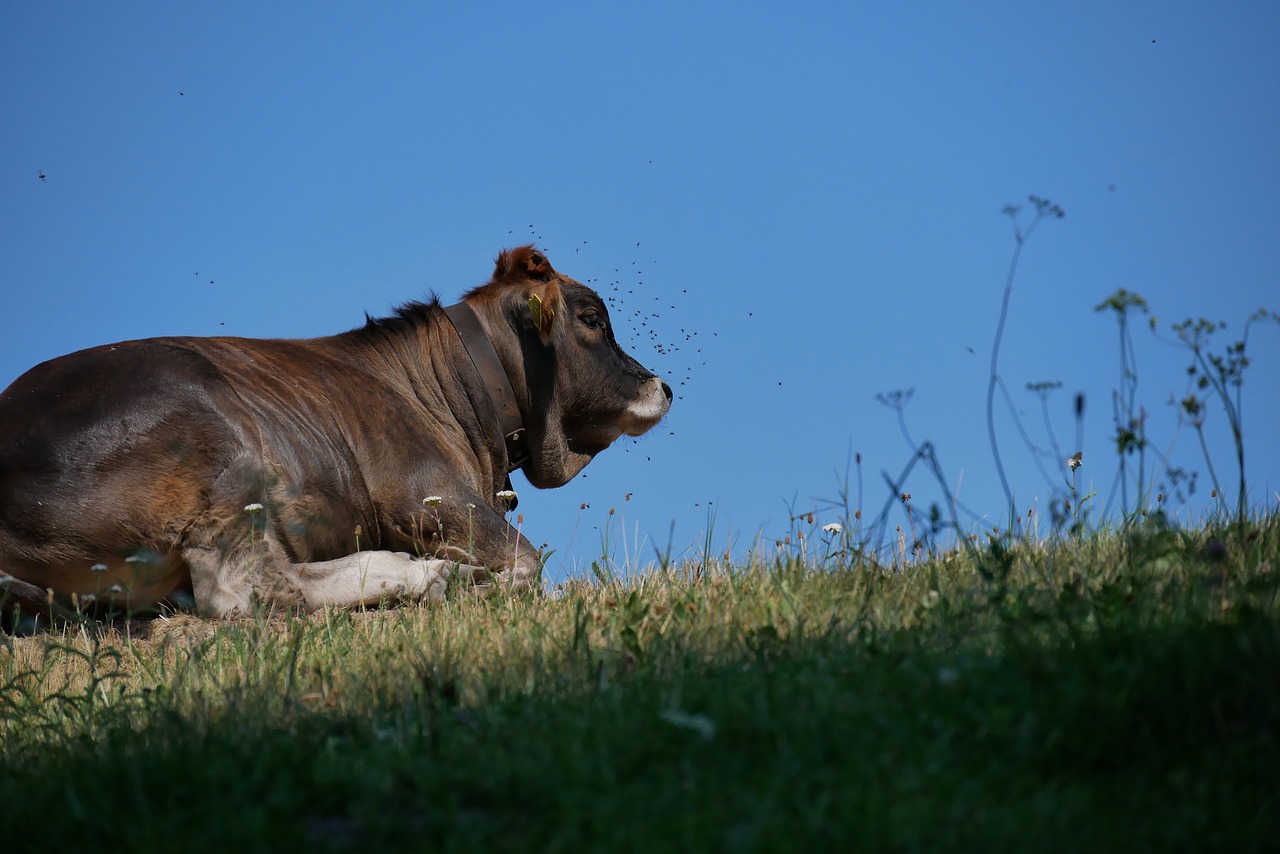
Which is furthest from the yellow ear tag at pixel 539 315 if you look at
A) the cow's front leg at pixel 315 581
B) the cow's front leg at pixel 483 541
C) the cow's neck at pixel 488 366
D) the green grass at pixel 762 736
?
the green grass at pixel 762 736

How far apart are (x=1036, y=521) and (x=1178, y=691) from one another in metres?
3.02

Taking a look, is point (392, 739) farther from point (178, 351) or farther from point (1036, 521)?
point (178, 351)

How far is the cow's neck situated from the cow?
2 cm

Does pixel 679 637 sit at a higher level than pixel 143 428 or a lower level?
lower

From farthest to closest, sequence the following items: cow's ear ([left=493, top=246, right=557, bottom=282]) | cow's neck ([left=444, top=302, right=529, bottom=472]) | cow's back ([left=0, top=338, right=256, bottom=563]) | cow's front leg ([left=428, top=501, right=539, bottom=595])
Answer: cow's ear ([left=493, top=246, right=557, bottom=282]), cow's neck ([left=444, top=302, right=529, bottom=472]), cow's front leg ([left=428, top=501, right=539, bottom=595]), cow's back ([left=0, top=338, right=256, bottom=563])

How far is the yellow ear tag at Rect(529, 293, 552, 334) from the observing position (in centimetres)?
918

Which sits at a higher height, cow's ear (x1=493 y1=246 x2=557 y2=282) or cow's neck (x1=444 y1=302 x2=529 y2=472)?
cow's ear (x1=493 y1=246 x2=557 y2=282)

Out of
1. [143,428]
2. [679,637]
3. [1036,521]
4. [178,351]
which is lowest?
[679,637]

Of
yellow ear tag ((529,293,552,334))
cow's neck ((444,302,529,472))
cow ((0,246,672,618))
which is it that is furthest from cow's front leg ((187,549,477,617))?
yellow ear tag ((529,293,552,334))

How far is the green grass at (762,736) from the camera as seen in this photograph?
3006 mm

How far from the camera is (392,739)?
3.78 m

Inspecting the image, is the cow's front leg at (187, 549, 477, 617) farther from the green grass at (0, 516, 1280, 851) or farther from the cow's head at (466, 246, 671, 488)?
the cow's head at (466, 246, 671, 488)

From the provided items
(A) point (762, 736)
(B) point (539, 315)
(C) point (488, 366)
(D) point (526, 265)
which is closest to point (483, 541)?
(C) point (488, 366)

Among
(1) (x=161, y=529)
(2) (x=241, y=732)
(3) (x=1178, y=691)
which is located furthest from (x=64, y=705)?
(3) (x=1178, y=691)
